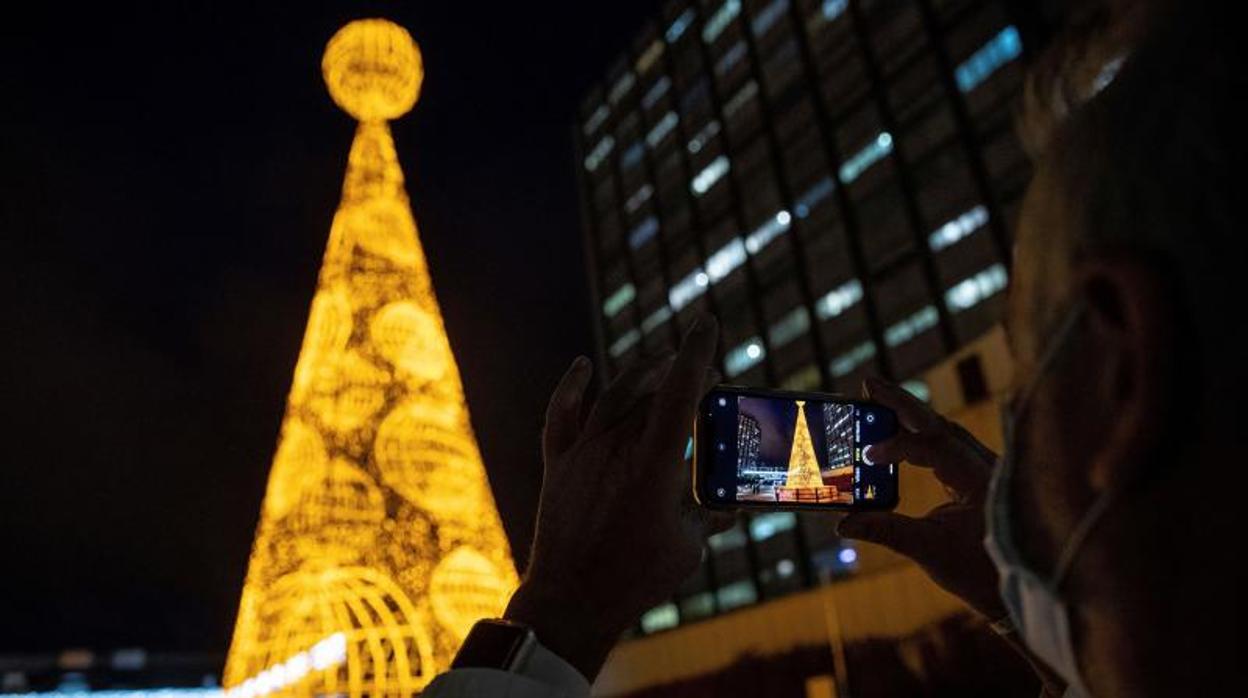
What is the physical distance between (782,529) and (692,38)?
28.3 metres

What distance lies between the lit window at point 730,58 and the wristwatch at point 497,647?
1863 inches

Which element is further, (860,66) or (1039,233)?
(860,66)

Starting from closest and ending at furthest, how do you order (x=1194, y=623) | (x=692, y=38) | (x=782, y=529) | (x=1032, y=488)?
(x=1194, y=623) → (x=1032, y=488) → (x=782, y=529) → (x=692, y=38)

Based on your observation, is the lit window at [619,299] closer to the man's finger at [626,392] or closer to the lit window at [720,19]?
the lit window at [720,19]

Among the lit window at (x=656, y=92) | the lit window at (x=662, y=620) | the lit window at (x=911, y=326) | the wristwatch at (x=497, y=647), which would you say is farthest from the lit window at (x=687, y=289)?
the wristwatch at (x=497, y=647)

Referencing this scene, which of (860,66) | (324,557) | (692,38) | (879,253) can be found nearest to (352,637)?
(324,557)

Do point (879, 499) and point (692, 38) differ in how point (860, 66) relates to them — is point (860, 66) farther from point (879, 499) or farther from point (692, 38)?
point (879, 499)

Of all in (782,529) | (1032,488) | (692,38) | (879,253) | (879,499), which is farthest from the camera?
(692,38)

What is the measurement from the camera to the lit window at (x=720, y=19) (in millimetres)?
46719

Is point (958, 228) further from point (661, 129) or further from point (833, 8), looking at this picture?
point (661, 129)

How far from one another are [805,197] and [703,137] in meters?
9.37

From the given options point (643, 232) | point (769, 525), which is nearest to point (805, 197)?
point (643, 232)

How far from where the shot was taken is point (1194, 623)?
28.5 inches

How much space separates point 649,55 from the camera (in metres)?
53.5
